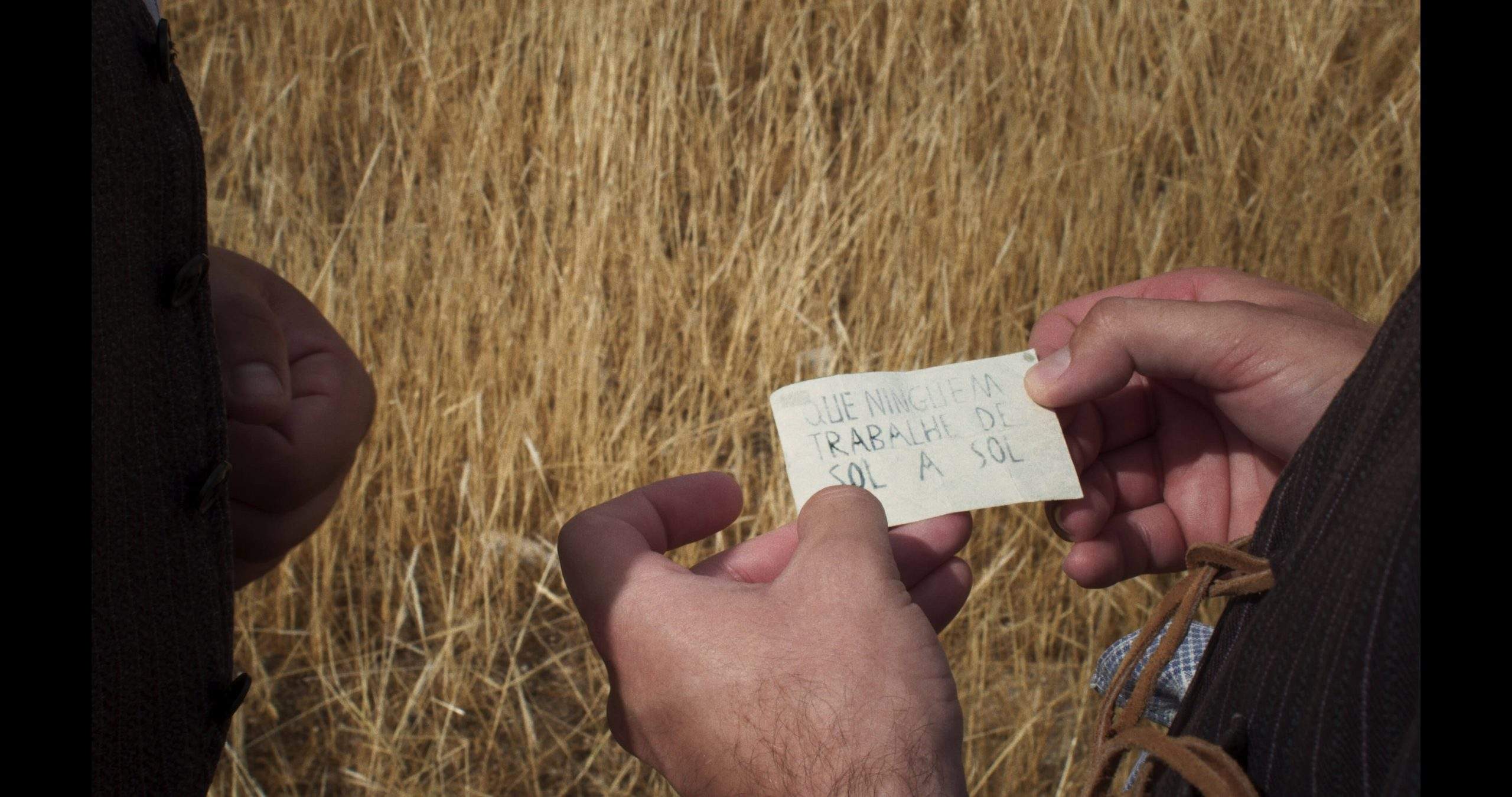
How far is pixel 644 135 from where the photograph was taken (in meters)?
2.12

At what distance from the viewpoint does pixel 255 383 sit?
0.86 m

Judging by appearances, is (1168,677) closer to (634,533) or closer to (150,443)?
(634,533)

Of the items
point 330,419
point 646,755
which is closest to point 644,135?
point 330,419

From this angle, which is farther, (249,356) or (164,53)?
(249,356)

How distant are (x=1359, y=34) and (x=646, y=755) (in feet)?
7.87

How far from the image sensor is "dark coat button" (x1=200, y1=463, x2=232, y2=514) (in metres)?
0.71

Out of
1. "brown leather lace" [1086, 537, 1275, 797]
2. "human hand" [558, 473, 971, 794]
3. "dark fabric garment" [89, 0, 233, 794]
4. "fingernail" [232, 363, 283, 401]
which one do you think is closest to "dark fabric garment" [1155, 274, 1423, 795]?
"brown leather lace" [1086, 537, 1275, 797]

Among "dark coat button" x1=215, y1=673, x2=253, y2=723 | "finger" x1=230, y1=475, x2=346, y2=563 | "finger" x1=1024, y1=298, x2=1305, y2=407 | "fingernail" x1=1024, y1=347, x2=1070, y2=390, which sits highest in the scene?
"finger" x1=1024, y1=298, x2=1305, y2=407

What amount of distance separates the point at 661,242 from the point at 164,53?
1323 millimetres

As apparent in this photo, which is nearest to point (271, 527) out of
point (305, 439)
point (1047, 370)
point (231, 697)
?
point (305, 439)

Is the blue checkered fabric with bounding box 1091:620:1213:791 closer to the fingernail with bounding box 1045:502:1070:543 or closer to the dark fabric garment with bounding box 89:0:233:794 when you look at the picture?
the fingernail with bounding box 1045:502:1070:543

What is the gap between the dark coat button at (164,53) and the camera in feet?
2.25

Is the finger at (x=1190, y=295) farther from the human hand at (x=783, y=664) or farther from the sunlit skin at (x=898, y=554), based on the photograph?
the human hand at (x=783, y=664)

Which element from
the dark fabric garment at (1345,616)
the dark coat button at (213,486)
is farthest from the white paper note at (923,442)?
the dark coat button at (213,486)
